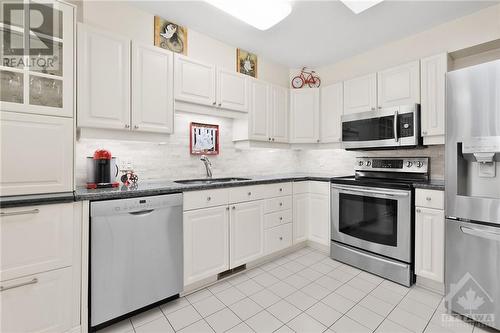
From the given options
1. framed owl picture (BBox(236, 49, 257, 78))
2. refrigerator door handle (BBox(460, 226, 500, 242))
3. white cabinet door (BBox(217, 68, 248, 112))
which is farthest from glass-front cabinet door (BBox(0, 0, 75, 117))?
refrigerator door handle (BBox(460, 226, 500, 242))

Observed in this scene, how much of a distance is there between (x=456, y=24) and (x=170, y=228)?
3.32m

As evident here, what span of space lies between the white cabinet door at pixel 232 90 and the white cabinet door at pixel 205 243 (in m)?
1.21

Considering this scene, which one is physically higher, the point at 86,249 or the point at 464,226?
the point at 464,226

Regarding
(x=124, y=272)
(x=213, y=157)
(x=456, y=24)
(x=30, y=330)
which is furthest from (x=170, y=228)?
(x=456, y=24)

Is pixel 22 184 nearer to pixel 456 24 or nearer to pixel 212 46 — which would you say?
pixel 212 46

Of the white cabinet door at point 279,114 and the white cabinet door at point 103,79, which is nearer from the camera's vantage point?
the white cabinet door at point 103,79

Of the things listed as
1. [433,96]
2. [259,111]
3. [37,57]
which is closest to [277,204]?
[259,111]

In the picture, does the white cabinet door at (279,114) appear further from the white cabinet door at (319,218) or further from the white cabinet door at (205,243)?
the white cabinet door at (205,243)

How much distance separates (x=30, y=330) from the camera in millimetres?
1409

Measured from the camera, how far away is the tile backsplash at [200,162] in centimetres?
220

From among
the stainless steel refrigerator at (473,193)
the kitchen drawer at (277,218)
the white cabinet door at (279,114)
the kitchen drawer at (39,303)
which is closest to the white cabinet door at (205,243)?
the kitchen drawer at (277,218)

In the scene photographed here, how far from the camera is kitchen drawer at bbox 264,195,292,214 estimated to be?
2.71 meters

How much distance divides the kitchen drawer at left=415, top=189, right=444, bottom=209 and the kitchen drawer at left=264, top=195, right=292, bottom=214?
131cm

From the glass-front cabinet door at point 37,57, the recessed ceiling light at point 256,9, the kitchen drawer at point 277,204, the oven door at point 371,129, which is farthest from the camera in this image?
the kitchen drawer at point 277,204
